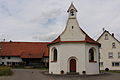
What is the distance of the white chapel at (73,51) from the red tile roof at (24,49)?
25318 mm

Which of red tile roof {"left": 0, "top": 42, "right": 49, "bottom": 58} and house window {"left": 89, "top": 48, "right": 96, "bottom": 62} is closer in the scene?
house window {"left": 89, "top": 48, "right": 96, "bottom": 62}

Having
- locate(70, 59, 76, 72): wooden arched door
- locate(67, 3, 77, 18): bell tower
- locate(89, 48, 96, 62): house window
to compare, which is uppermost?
locate(67, 3, 77, 18): bell tower

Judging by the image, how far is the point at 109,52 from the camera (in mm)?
51531

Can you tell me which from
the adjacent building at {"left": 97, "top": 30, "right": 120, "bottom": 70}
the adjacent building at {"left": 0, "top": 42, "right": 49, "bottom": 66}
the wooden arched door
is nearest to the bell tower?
the wooden arched door

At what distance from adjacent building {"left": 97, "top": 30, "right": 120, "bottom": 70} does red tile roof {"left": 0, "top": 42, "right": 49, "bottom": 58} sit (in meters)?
16.4

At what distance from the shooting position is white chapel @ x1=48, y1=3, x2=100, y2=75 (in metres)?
29.5

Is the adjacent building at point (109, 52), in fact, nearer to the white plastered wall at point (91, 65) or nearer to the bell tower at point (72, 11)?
the white plastered wall at point (91, 65)

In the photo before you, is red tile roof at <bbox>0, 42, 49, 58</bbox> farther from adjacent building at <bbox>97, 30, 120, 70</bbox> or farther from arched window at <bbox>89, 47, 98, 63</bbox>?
arched window at <bbox>89, 47, 98, 63</bbox>

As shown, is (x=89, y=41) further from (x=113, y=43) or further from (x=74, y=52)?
(x=113, y=43)

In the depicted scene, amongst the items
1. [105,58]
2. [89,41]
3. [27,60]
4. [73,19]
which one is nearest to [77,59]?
[89,41]

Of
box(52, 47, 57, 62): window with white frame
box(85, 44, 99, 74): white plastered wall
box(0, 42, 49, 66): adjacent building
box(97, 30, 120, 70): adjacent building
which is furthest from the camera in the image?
box(0, 42, 49, 66): adjacent building

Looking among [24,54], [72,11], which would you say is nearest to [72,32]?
[72,11]

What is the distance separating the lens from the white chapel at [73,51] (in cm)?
2955

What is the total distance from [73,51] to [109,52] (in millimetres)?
24452
